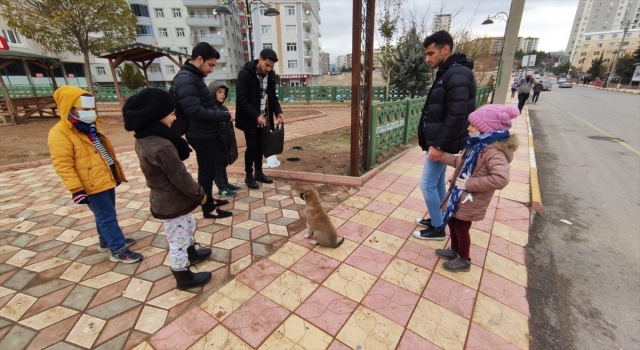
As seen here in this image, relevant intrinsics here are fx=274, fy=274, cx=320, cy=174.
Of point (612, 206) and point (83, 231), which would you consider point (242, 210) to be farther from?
point (612, 206)

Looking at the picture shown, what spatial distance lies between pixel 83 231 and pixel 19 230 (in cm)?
82

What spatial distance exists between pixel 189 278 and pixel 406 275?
6.19 ft

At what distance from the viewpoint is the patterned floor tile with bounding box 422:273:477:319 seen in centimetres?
214

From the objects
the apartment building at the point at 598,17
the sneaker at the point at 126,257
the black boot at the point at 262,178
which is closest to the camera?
the sneaker at the point at 126,257

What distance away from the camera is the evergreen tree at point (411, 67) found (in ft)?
51.1

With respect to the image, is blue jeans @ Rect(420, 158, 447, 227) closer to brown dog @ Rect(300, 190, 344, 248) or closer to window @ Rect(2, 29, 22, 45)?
brown dog @ Rect(300, 190, 344, 248)

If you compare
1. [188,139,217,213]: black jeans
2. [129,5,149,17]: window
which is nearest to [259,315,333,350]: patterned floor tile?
[188,139,217,213]: black jeans

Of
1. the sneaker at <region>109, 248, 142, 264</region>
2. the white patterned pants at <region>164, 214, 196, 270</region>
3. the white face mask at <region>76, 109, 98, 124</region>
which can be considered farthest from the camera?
the sneaker at <region>109, 248, 142, 264</region>

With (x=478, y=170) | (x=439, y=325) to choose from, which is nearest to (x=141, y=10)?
(x=478, y=170)

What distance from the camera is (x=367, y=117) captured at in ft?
15.4

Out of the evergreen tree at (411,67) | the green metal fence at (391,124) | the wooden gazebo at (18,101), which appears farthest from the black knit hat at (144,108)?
the evergreen tree at (411,67)

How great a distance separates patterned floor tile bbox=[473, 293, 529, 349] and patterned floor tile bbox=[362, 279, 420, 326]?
472 mm

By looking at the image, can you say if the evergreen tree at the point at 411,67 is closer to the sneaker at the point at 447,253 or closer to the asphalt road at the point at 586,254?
the asphalt road at the point at 586,254

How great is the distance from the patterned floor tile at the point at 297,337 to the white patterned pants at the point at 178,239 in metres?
0.96
